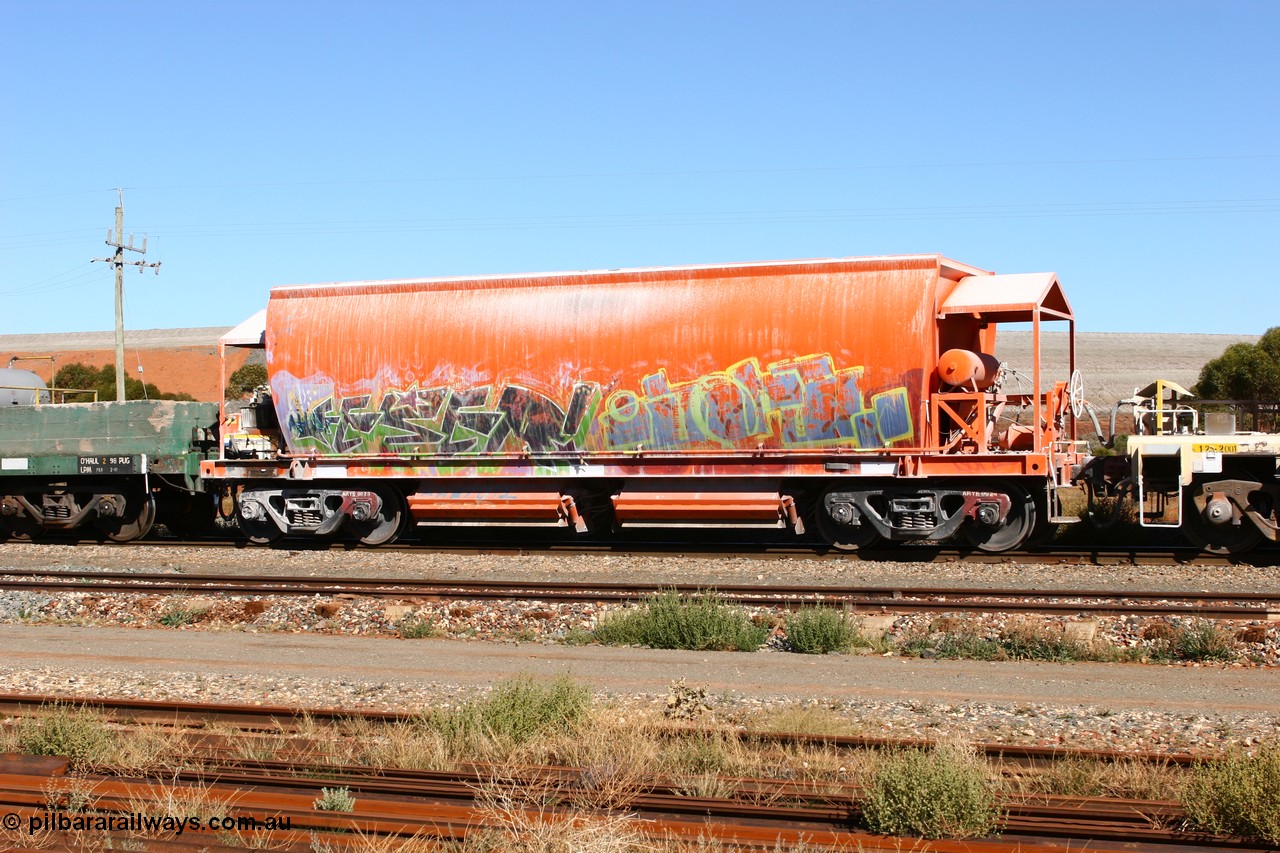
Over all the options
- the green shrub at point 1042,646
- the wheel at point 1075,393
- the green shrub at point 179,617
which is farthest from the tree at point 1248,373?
the green shrub at point 179,617

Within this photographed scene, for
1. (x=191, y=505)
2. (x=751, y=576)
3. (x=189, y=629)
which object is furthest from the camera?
(x=191, y=505)

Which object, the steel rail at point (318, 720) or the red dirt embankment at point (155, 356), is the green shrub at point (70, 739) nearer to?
the steel rail at point (318, 720)

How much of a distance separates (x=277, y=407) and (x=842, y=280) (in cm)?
902

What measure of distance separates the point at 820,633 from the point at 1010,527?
20.2 feet

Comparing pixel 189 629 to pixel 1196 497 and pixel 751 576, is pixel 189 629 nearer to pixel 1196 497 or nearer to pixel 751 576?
pixel 751 576

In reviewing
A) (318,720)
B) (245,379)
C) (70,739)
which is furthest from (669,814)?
(245,379)

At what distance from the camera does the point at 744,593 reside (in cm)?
1358

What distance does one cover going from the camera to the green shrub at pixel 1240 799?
5445 millimetres

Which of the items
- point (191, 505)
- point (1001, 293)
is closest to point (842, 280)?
point (1001, 293)

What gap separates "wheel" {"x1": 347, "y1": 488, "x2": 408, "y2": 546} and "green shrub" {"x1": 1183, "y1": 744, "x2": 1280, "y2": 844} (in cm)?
1417

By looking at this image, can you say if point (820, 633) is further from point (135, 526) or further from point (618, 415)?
point (135, 526)

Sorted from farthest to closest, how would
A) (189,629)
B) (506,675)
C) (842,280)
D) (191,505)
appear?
(191,505), (842,280), (189,629), (506,675)

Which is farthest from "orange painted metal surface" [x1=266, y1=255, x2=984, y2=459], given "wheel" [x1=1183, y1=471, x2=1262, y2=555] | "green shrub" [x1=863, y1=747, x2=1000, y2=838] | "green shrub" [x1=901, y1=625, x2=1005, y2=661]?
"green shrub" [x1=863, y1=747, x2=1000, y2=838]

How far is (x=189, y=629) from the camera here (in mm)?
12906
